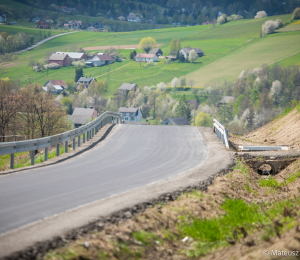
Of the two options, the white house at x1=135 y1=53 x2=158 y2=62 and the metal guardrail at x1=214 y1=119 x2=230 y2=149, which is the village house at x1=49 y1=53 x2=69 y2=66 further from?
the metal guardrail at x1=214 y1=119 x2=230 y2=149

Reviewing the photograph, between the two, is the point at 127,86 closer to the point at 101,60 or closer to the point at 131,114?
the point at 131,114

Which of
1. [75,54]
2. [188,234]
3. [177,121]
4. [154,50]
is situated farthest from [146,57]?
[188,234]

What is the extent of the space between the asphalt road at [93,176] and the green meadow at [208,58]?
109m

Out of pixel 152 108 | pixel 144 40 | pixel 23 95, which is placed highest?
pixel 144 40

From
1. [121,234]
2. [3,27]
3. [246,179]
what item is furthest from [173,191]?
[3,27]

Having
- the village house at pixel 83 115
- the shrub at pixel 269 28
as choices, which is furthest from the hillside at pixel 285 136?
the shrub at pixel 269 28

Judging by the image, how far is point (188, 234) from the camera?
20.8ft

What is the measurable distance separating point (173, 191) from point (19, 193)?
12.0 ft

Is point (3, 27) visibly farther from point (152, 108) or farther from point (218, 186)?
point (218, 186)

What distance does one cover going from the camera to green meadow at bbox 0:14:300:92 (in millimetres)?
124312

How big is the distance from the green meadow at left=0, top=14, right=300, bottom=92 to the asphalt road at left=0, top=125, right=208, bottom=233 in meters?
109

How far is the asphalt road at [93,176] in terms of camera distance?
21.6ft

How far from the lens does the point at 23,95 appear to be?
50.3 meters

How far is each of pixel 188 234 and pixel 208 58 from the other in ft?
471
